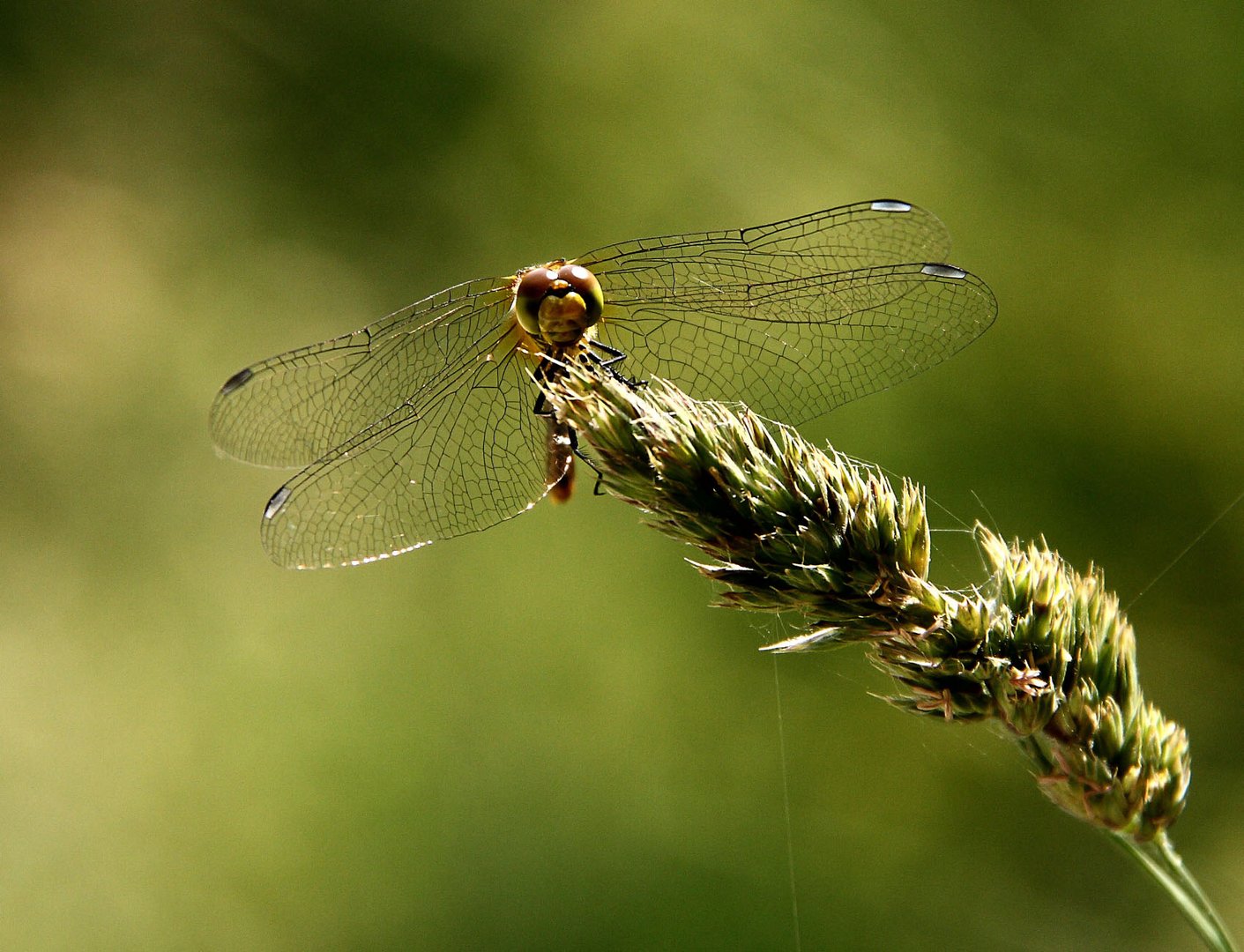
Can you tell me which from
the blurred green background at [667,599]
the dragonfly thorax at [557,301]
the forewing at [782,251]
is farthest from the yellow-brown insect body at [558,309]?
the blurred green background at [667,599]

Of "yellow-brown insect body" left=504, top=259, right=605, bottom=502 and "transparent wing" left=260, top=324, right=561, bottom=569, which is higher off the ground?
"yellow-brown insect body" left=504, top=259, right=605, bottom=502

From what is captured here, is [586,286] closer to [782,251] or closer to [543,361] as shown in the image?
[543,361]

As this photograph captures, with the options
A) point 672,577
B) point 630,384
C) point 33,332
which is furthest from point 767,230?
point 33,332

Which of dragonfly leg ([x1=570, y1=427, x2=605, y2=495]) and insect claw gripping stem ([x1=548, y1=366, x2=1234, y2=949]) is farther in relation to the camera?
dragonfly leg ([x1=570, y1=427, x2=605, y2=495])

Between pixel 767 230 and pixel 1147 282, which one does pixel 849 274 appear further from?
→ pixel 1147 282

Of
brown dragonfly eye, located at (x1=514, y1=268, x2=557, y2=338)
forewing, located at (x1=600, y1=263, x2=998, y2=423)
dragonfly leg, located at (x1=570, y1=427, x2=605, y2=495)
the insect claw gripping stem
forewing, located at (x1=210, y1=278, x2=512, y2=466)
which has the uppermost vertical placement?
brown dragonfly eye, located at (x1=514, y1=268, x2=557, y2=338)

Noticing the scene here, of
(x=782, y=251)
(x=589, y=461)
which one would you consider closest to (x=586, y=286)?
(x=782, y=251)

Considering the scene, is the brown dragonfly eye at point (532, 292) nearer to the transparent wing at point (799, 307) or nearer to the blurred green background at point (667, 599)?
the transparent wing at point (799, 307)

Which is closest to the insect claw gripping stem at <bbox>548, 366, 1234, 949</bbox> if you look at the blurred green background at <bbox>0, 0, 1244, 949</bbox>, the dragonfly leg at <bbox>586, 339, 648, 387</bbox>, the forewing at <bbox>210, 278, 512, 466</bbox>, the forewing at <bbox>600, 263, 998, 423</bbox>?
the dragonfly leg at <bbox>586, 339, 648, 387</bbox>

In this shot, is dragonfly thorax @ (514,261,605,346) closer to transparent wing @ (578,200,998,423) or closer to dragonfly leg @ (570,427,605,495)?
transparent wing @ (578,200,998,423)
